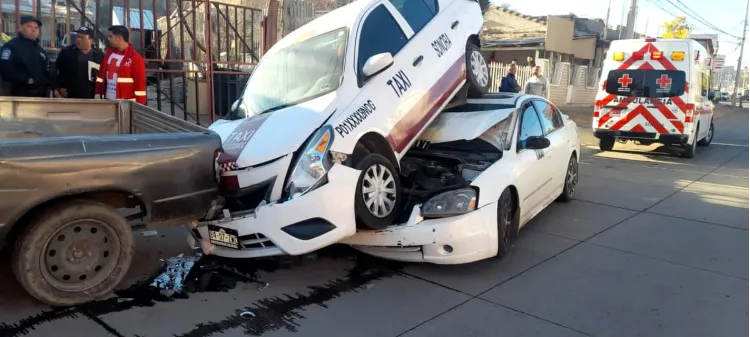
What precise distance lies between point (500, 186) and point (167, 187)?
8.84 ft

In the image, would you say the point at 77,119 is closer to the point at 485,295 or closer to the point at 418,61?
the point at 418,61

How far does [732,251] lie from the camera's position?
18.4 ft

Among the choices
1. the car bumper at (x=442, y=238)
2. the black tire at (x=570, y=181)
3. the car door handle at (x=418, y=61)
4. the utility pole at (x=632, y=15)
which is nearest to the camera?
the car bumper at (x=442, y=238)

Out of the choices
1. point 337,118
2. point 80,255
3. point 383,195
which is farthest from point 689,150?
point 80,255

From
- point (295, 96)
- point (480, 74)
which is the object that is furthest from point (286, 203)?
point (480, 74)

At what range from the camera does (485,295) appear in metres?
4.38

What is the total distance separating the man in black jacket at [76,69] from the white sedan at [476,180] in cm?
406

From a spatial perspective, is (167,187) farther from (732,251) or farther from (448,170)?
(732,251)

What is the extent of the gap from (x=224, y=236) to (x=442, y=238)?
5.55 ft

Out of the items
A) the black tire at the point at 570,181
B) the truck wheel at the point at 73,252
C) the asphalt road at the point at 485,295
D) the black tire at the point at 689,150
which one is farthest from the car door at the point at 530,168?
the black tire at the point at 689,150

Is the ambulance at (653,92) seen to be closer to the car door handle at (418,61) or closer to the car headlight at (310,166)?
the car door handle at (418,61)

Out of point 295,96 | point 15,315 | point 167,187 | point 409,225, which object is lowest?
point 15,315

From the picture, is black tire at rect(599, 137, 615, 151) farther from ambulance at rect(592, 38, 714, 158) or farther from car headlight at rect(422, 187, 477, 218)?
car headlight at rect(422, 187, 477, 218)

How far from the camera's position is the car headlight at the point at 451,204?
4.62 m
